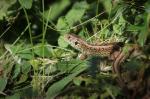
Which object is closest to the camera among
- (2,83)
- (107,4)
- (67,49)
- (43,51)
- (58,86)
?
(58,86)

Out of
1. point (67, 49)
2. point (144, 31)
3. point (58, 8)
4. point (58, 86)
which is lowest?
point (58, 86)

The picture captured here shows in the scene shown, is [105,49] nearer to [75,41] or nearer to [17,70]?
[75,41]

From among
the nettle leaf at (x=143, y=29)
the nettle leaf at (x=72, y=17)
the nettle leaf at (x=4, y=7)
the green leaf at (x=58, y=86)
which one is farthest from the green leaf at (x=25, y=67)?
the nettle leaf at (x=143, y=29)

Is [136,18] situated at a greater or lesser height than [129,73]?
greater

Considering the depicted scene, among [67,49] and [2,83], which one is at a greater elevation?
[67,49]

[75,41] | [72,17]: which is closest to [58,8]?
[72,17]

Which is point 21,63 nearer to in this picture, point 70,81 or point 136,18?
point 70,81

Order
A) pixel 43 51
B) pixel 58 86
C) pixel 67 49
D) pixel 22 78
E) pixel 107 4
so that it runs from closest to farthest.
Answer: pixel 58 86 → pixel 22 78 → pixel 43 51 → pixel 67 49 → pixel 107 4

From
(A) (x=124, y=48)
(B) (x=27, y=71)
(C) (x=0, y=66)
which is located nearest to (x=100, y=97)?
(A) (x=124, y=48)
